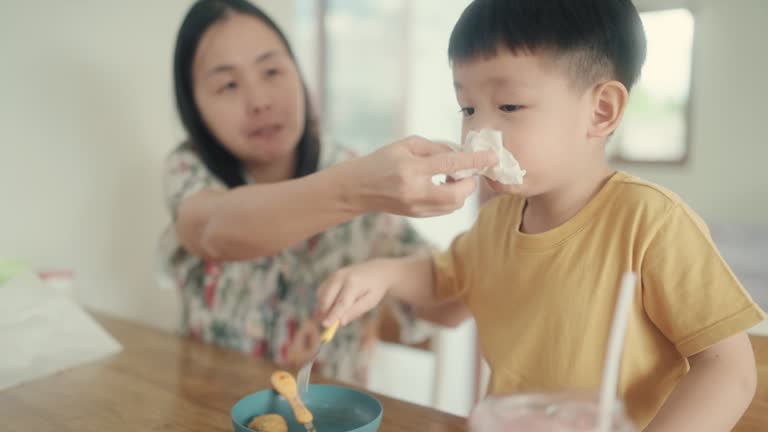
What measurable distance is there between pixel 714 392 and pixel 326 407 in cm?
45

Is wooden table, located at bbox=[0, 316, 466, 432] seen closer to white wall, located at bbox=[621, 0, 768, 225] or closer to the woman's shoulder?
the woman's shoulder

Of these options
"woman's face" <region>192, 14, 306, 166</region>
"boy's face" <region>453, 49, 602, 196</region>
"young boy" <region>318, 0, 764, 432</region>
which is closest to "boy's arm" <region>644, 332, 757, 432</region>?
"young boy" <region>318, 0, 764, 432</region>

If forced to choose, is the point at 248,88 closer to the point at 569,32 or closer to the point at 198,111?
the point at 198,111

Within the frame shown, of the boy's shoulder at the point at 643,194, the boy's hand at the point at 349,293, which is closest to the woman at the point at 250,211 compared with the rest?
the boy's hand at the point at 349,293

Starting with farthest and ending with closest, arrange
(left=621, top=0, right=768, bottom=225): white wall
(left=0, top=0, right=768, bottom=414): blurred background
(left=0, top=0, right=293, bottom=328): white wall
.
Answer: (left=0, top=0, right=293, bottom=328): white wall < (left=0, top=0, right=768, bottom=414): blurred background < (left=621, top=0, right=768, bottom=225): white wall

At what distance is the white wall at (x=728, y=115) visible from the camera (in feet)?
3.55

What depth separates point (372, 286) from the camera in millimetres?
933

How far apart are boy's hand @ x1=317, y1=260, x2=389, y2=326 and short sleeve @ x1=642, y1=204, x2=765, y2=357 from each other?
1.23 feet

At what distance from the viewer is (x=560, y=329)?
31.5 inches

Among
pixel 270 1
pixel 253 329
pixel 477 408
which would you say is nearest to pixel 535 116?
pixel 477 408

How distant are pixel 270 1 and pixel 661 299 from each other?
150 cm

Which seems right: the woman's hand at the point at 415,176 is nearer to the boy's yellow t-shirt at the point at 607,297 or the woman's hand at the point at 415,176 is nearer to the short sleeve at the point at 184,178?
the boy's yellow t-shirt at the point at 607,297

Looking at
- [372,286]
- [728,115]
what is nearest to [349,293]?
[372,286]

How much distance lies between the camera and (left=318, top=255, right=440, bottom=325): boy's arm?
2.93ft
